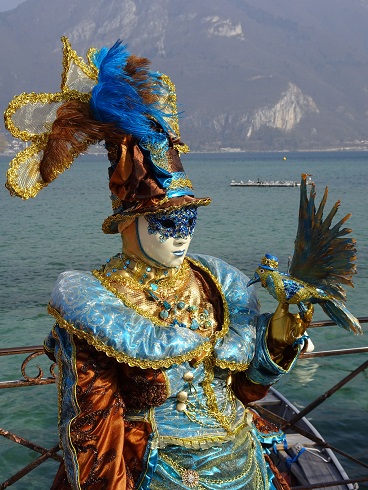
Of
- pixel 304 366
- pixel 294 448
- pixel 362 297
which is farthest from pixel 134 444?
pixel 362 297

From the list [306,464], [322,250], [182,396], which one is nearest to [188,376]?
[182,396]

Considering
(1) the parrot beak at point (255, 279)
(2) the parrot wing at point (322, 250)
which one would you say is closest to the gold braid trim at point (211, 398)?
(1) the parrot beak at point (255, 279)

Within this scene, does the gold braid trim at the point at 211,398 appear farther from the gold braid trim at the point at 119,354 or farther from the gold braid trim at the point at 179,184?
the gold braid trim at the point at 179,184

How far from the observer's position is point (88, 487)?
9.52 feet

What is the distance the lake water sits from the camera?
982cm

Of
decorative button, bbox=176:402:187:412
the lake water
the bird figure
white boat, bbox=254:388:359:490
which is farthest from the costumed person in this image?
the lake water

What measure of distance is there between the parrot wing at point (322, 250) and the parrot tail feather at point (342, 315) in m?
0.04

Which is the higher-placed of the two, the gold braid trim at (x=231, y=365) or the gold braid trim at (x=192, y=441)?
the gold braid trim at (x=231, y=365)

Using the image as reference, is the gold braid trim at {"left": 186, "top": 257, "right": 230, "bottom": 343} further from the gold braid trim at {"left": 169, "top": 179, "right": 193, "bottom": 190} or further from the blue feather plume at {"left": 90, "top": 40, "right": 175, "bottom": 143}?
the blue feather plume at {"left": 90, "top": 40, "right": 175, "bottom": 143}

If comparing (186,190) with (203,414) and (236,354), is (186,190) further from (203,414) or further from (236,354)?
(203,414)

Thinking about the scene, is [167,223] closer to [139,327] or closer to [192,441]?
[139,327]

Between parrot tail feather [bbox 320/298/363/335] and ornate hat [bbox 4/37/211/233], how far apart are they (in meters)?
0.74

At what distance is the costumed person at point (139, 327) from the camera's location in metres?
2.96

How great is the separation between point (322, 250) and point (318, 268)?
0.09 m
